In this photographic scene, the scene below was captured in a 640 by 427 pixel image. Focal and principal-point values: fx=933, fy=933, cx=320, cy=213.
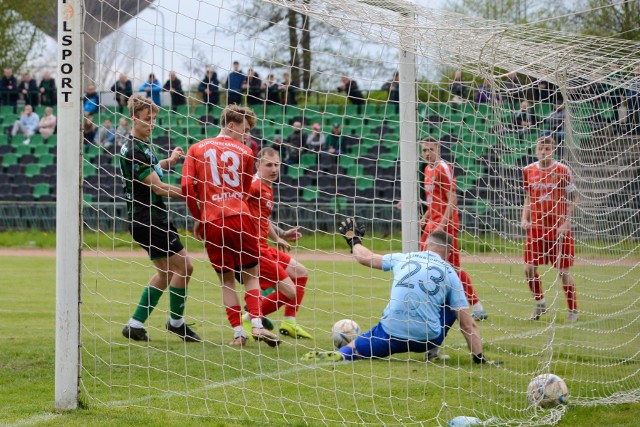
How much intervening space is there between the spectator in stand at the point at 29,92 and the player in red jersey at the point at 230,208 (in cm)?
1984

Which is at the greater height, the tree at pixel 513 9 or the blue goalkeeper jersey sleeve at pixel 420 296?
the tree at pixel 513 9

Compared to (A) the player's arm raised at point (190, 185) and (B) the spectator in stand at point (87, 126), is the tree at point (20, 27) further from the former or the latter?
(A) the player's arm raised at point (190, 185)

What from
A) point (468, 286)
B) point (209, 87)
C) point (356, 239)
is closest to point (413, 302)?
point (356, 239)

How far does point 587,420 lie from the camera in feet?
18.4

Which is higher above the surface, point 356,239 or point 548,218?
point 548,218

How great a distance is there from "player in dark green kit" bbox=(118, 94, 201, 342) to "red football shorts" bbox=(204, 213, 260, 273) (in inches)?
9.5

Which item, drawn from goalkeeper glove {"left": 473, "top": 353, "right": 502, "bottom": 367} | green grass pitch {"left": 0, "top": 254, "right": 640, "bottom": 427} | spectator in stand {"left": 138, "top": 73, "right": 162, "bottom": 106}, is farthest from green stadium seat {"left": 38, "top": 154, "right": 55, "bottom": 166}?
goalkeeper glove {"left": 473, "top": 353, "right": 502, "bottom": 367}

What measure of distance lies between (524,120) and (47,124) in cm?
1903

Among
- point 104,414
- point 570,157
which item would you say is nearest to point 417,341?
point 570,157

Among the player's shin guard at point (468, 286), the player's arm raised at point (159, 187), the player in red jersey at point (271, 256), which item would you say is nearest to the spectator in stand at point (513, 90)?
the player's shin guard at point (468, 286)

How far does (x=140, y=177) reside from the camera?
24.3 feet

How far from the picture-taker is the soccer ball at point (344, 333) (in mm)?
7664

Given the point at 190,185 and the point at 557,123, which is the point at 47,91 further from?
the point at 557,123

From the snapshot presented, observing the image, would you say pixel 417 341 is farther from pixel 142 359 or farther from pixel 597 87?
pixel 597 87
